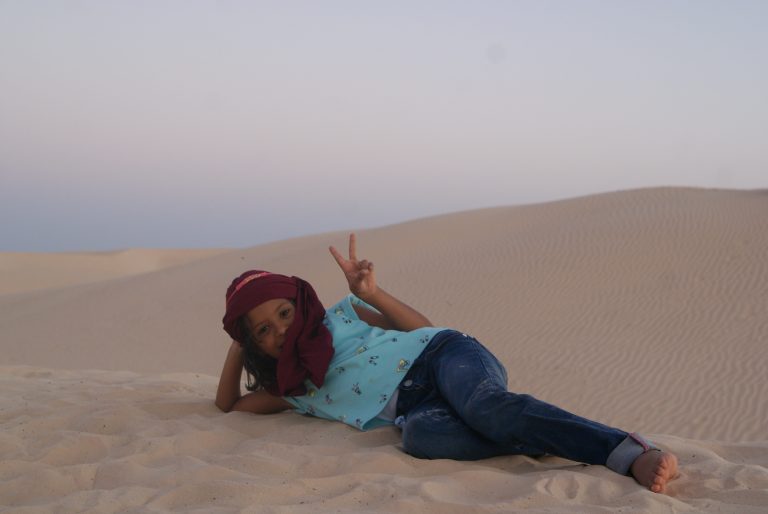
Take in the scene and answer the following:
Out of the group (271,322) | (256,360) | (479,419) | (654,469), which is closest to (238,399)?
(256,360)

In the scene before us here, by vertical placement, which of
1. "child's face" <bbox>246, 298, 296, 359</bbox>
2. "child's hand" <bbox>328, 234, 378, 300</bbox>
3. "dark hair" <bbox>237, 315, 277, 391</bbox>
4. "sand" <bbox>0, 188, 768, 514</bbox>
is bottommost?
"sand" <bbox>0, 188, 768, 514</bbox>

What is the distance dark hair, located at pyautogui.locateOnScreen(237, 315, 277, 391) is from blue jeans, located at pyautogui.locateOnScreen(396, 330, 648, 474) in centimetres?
74

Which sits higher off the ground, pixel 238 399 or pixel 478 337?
pixel 238 399

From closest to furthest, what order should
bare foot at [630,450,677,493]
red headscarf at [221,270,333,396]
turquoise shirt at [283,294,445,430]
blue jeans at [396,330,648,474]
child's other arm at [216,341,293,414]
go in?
bare foot at [630,450,677,493]
blue jeans at [396,330,648,474]
red headscarf at [221,270,333,396]
turquoise shirt at [283,294,445,430]
child's other arm at [216,341,293,414]

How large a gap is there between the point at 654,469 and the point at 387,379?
4.78 ft

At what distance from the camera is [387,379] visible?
413 centimetres

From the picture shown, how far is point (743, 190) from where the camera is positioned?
73.8ft

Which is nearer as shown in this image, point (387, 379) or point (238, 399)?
point (387, 379)

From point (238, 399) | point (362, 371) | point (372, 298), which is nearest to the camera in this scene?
point (362, 371)

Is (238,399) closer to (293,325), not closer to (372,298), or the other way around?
(293,325)

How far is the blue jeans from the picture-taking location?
3.40 metres

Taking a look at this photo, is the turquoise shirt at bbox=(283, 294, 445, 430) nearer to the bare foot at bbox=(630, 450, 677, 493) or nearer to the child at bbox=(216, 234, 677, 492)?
the child at bbox=(216, 234, 677, 492)

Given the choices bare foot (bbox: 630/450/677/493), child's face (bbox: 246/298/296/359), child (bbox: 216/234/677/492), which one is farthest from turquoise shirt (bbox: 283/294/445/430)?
bare foot (bbox: 630/450/677/493)

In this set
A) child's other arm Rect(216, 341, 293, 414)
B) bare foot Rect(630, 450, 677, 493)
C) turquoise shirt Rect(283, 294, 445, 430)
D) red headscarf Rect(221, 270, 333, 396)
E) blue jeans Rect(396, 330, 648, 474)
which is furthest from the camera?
child's other arm Rect(216, 341, 293, 414)
